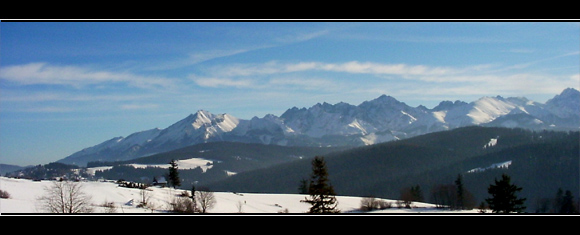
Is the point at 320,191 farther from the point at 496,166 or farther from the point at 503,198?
the point at 496,166

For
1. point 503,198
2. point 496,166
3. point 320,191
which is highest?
point 320,191

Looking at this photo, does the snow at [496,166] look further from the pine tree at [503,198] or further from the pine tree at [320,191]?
the pine tree at [320,191]

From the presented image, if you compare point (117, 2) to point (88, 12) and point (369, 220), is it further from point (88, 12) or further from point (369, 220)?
point (369, 220)

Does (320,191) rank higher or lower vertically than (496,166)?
higher

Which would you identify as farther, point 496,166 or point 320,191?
point 496,166

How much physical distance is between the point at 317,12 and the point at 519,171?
199 m

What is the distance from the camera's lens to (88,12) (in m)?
5.32

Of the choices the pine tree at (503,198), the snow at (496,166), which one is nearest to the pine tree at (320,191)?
the pine tree at (503,198)

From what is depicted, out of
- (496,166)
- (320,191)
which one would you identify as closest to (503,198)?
(320,191)

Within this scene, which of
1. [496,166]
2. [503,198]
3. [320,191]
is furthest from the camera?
[496,166]

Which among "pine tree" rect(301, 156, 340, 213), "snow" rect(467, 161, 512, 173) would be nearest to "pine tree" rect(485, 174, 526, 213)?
"pine tree" rect(301, 156, 340, 213)

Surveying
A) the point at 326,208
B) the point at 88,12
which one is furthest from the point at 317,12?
the point at 326,208

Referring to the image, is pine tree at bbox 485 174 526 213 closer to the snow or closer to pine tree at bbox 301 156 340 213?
pine tree at bbox 301 156 340 213

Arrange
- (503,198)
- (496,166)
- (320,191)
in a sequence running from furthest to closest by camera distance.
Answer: (496,166) → (503,198) → (320,191)
